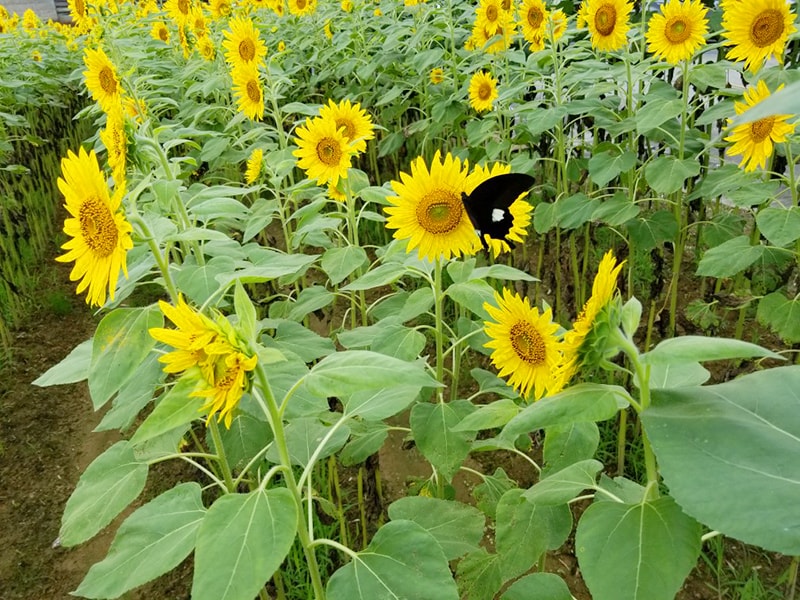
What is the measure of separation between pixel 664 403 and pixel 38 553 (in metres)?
2.26

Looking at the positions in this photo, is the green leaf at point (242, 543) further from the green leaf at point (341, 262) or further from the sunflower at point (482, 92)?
the sunflower at point (482, 92)

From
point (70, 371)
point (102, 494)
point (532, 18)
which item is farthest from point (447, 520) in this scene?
point (532, 18)

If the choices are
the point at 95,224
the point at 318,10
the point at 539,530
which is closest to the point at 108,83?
the point at 95,224

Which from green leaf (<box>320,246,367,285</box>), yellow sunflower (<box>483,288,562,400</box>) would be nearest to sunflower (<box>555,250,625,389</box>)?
yellow sunflower (<box>483,288,562,400</box>)

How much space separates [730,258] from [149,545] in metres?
1.63

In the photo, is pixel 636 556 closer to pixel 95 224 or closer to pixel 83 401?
pixel 95 224

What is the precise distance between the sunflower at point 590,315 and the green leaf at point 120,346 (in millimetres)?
647

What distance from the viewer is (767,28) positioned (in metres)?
1.83

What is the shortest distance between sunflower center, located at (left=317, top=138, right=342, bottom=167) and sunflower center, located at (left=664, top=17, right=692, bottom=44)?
3.64ft

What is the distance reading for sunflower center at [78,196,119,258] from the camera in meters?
1.05

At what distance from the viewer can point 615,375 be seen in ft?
7.93

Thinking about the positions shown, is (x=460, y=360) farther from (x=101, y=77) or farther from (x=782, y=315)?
(x=101, y=77)

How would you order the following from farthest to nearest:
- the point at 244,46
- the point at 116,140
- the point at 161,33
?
the point at 161,33, the point at 244,46, the point at 116,140

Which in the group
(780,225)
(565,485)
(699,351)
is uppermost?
(699,351)
